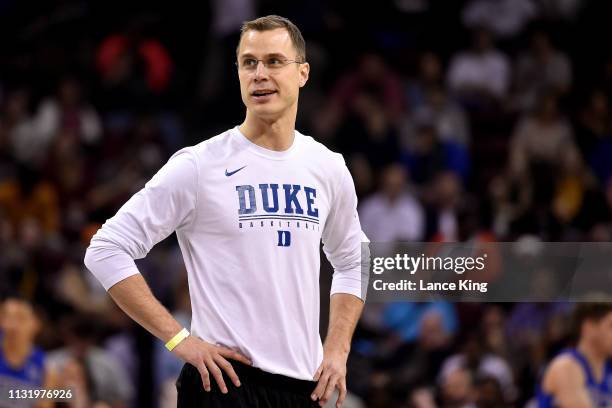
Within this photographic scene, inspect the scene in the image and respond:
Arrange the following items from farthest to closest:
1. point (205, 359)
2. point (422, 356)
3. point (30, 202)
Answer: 1. point (30, 202)
2. point (422, 356)
3. point (205, 359)

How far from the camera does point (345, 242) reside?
4641 millimetres

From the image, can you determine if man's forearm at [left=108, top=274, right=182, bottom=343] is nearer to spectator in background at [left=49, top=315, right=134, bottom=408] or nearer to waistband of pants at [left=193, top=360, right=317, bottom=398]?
waistband of pants at [left=193, top=360, right=317, bottom=398]

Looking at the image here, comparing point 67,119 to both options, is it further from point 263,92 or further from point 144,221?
point 144,221

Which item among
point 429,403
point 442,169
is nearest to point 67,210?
point 442,169

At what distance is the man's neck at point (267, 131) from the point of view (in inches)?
172

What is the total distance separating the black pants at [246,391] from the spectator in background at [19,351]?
2.88 m

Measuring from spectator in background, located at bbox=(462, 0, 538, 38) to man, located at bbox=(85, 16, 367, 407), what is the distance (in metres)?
8.55

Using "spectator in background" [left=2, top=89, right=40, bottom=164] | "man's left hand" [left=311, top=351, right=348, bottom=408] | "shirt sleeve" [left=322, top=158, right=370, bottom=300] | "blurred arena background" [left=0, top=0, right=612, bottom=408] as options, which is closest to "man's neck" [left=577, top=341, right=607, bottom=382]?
"blurred arena background" [left=0, top=0, right=612, bottom=408]

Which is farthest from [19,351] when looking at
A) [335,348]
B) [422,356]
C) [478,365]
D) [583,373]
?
[335,348]

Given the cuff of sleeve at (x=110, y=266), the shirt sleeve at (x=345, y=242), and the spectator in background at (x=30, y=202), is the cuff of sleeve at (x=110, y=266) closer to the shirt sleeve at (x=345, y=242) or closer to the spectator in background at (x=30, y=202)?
the shirt sleeve at (x=345, y=242)

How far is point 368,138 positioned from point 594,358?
443 centimetres

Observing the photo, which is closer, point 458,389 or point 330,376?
point 330,376

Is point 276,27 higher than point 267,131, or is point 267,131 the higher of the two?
point 276,27

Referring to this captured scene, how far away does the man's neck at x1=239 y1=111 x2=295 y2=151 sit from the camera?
4367 mm
